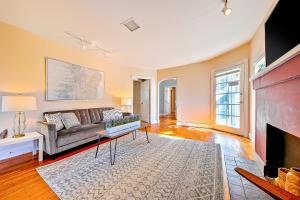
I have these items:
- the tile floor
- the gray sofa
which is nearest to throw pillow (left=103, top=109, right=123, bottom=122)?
the gray sofa

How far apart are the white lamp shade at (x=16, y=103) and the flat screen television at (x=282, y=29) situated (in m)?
3.64

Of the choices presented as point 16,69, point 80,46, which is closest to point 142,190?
point 16,69

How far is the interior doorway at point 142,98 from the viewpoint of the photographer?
19.7 feet

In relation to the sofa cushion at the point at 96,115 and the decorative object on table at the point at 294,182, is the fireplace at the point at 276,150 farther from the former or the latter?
the sofa cushion at the point at 96,115

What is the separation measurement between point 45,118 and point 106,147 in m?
1.39

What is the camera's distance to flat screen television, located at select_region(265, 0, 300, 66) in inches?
51.7

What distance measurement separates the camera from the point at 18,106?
2.10 meters

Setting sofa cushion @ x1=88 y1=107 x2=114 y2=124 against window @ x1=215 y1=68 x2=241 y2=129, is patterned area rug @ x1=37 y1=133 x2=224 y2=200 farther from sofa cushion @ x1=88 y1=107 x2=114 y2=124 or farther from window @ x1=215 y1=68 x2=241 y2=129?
window @ x1=215 y1=68 x2=241 y2=129

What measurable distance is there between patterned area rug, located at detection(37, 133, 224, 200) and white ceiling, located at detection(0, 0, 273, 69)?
2408 mm

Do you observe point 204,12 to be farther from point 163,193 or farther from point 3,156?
point 3,156

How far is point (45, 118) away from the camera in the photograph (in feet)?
9.04

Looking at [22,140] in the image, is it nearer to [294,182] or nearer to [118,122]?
[118,122]

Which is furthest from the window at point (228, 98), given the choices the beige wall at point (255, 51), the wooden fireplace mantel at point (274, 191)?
the wooden fireplace mantel at point (274, 191)

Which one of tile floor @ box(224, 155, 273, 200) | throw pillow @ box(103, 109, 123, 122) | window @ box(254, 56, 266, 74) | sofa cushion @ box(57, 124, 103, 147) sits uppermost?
window @ box(254, 56, 266, 74)
